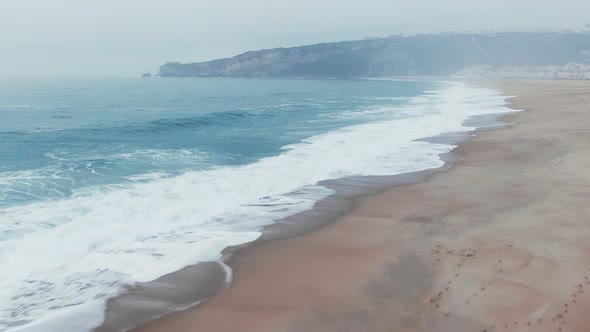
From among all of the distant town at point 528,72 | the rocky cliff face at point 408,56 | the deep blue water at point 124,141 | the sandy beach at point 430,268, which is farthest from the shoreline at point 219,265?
the rocky cliff face at point 408,56

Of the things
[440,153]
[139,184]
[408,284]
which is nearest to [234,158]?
[139,184]

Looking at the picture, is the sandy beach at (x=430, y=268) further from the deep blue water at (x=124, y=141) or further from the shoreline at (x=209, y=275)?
the deep blue water at (x=124, y=141)

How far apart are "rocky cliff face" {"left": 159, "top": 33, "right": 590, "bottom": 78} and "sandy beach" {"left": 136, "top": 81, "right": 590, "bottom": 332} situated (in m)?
139

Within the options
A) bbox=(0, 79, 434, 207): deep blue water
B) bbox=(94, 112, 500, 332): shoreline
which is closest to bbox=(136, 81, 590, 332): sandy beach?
bbox=(94, 112, 500, 332): shoreline

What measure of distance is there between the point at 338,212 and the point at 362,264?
369cm

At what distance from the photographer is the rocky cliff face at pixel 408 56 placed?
144538 millimetres

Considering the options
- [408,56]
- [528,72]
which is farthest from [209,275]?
[408,56]

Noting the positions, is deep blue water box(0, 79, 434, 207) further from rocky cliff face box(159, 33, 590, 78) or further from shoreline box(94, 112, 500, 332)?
rocky cliff face box(159, 33, 590, 78)

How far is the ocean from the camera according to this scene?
9.23 metres

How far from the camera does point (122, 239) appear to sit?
449 inches

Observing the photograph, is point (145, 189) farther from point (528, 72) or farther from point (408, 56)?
point (408, 56)

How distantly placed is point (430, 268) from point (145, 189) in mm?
10736

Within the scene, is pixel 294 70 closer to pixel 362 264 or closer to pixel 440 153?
pixel 440 153

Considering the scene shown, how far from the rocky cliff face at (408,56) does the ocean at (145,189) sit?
12451 cm
